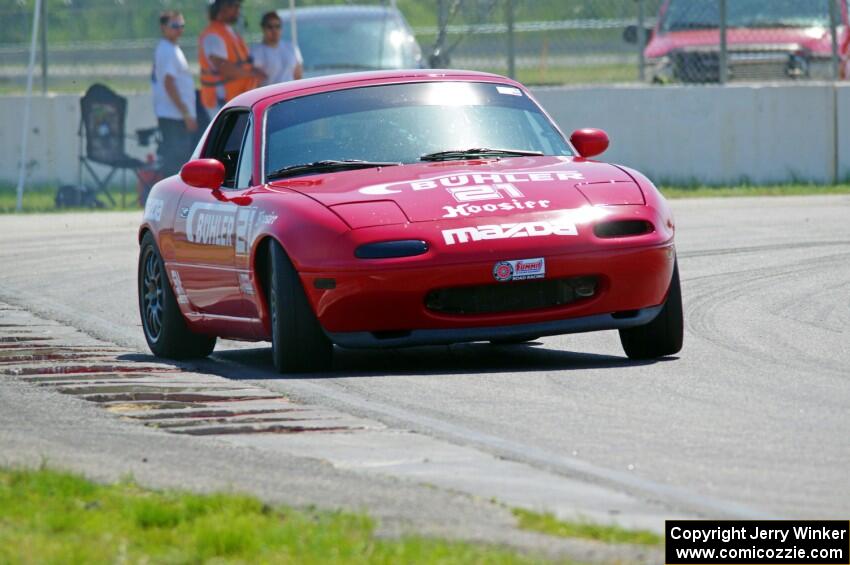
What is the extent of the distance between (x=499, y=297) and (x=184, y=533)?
3194 millimetres

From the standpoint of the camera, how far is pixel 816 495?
5.15 meters

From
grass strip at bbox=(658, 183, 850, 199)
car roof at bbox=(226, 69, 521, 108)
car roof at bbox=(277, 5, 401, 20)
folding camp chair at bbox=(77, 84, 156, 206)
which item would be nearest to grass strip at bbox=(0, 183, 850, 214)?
grass strip at bbox=(658, 183, 850, 199)

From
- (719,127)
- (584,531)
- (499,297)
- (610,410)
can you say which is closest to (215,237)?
(499,297)

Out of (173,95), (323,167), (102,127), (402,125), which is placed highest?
(402,125)

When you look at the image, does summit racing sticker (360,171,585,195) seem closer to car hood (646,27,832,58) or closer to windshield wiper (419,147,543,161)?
windshield wiper (419,147,543,161)

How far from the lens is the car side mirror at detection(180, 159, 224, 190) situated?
Answer: 8.90 metres

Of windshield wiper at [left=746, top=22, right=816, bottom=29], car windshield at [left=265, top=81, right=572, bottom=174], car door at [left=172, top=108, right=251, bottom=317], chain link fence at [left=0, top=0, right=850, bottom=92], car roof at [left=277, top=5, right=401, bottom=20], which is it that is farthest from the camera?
car roof at [left=277, top=5, right=401, bottom=20]

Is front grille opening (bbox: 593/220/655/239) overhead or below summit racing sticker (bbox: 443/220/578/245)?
below

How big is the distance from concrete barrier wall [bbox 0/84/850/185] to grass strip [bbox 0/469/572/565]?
15049 mm

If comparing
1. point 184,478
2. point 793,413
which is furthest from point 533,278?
point 184,478

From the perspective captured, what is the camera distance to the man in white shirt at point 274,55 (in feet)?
64.5

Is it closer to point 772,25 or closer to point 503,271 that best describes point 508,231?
point 503,271

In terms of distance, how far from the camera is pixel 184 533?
481cm

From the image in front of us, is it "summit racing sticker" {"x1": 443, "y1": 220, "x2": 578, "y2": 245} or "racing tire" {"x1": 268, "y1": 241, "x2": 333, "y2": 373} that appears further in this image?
"racing tire" {"x1": 268, "y1": 241, "x2": 333, "y2": 373}
